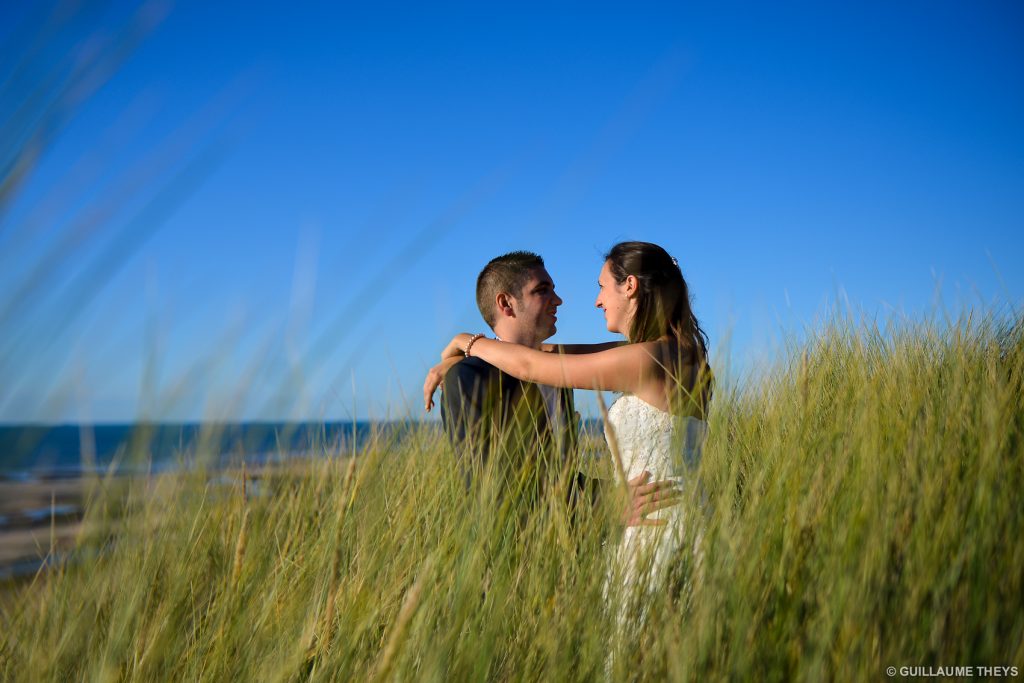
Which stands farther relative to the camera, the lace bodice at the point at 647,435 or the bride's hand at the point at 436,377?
the bride's hand at the point at 436,377

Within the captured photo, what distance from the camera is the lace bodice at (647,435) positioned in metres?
2.00

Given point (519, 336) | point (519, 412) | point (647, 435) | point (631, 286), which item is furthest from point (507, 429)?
point (519, 336)

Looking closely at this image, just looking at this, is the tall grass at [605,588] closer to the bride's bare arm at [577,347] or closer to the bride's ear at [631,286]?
the bride's ear at [631,286]

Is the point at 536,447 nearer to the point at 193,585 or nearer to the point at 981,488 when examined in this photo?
the point at 193,585

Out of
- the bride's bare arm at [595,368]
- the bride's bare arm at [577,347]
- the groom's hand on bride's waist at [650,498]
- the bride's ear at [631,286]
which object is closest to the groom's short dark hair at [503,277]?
the bride's bare arm at [577,347]

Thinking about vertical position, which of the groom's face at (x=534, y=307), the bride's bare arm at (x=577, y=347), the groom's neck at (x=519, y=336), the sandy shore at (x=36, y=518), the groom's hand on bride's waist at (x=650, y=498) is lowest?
the sandy shore at (x=36, y=518)

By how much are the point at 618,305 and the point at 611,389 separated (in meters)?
0.44

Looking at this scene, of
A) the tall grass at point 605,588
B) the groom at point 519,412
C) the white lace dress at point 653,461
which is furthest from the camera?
the groom at point 519,412

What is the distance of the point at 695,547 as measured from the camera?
157 cm

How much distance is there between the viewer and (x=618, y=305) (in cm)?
268

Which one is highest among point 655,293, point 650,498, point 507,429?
point 655,293

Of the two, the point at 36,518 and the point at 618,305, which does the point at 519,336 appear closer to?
the point at 618,305

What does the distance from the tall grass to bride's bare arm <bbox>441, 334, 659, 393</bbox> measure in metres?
0.46

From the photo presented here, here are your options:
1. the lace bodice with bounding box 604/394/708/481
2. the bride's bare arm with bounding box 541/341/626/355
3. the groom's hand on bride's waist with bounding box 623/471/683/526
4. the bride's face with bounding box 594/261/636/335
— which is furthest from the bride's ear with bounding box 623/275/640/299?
the groom's hand on bride's waist with bounding box 623/471/683/526
